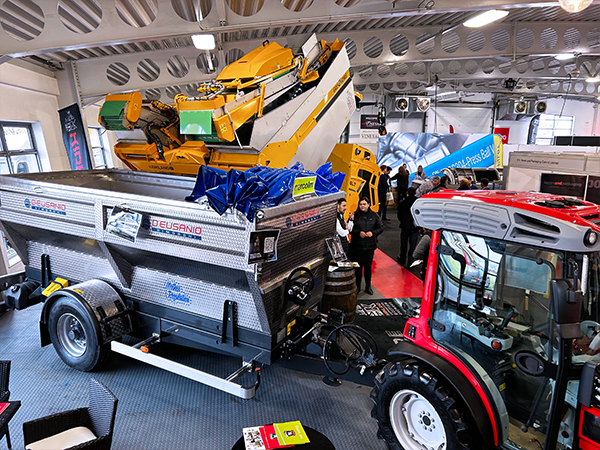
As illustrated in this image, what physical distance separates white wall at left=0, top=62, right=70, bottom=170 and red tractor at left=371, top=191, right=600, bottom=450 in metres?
7.71

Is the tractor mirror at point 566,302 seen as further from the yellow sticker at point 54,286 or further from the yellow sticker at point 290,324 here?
the yellow sticker at point 54,286

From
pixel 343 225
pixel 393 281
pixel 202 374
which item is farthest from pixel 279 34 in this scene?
pixel 202 374

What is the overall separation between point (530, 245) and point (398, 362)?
1159 millimetres

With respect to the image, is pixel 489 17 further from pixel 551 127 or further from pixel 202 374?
→ pixel 551 127

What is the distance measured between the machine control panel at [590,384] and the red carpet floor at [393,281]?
4148mm

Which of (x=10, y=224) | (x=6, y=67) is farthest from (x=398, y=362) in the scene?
(x=6, y=67)

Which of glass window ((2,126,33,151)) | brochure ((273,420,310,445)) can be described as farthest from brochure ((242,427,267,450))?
glass window ((2,126,33,151))

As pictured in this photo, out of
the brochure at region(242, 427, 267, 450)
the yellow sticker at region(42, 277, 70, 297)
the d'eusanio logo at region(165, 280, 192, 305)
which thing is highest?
the d'eusanio logo at region(165, 280, 192, 305)

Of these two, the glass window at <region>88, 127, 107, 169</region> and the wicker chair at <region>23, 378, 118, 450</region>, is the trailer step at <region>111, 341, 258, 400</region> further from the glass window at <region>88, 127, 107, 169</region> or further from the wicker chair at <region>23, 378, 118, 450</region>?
the glass window at <region>88, 127, 107, 169</region>

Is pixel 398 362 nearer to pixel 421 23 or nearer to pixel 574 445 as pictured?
pixel 574 445

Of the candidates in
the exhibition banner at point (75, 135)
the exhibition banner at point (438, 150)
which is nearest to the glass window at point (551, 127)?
the exhibition banner at point (438, 150)

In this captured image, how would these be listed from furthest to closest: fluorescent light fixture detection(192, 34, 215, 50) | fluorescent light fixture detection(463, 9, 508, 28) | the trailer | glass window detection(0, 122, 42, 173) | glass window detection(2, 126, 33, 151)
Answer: glass window detection(2, 126, 33, 151) → glass window detection(0, 122, 42, 173) → fluorescent light fixture detection(192, 34, 215, 50) → fluorescent light fixture detection(463, 9, 508, 28) → the trailer

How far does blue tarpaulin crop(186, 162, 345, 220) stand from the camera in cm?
257

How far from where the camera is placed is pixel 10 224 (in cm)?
420
